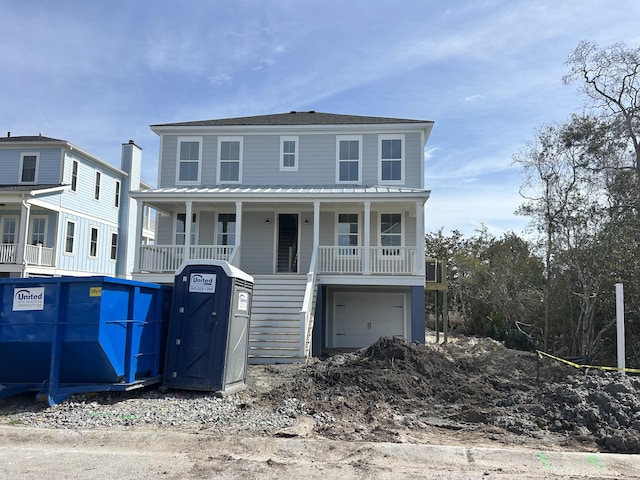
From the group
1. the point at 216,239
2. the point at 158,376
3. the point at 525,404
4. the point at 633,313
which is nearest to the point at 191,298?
the point at 158,376

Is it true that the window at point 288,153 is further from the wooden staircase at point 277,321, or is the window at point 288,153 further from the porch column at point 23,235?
the porch column at point 23,235

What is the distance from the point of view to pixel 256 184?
59.4ft

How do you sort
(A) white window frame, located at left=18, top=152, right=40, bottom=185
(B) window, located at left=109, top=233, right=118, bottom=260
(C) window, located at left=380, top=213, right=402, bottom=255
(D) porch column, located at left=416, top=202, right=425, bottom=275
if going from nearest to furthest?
(D) porch column, located at left=416, top=202, right=425, bottom=275
(C) window, located at left=380, top=213, right=402, bottom=255
(A) white window frame, located at left=18, top=152, right=40, bottom=185
(B) window, located at left=109, top=233, right=118, bottom=260

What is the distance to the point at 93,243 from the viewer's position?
25750mm

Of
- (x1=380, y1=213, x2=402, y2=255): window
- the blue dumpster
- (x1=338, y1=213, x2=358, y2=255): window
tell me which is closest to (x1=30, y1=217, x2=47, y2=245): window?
(x1=338, y1=213, x2=358, y2=255): window

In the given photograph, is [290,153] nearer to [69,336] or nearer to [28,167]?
[69,336]

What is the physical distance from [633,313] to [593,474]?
12211 mm

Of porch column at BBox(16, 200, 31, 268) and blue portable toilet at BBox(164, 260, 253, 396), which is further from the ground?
porch column at BBox(16, 200, 31, 268)

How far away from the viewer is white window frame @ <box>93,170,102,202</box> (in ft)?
84.4

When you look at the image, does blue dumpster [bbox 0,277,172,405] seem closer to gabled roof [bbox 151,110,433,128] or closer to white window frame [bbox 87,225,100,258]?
gabled roof [bbox 151,110,433,128]

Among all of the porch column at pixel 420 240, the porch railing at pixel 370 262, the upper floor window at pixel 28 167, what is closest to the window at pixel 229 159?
the porch railing at pixel 370 262

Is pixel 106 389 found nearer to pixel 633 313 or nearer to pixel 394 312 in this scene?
pixel 394 312

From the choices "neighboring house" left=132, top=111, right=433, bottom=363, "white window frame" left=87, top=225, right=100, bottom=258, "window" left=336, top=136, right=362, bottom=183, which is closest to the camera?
"neighboring house" left=132, top=111, right=433, bottom=363

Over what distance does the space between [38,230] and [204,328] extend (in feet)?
60.6
